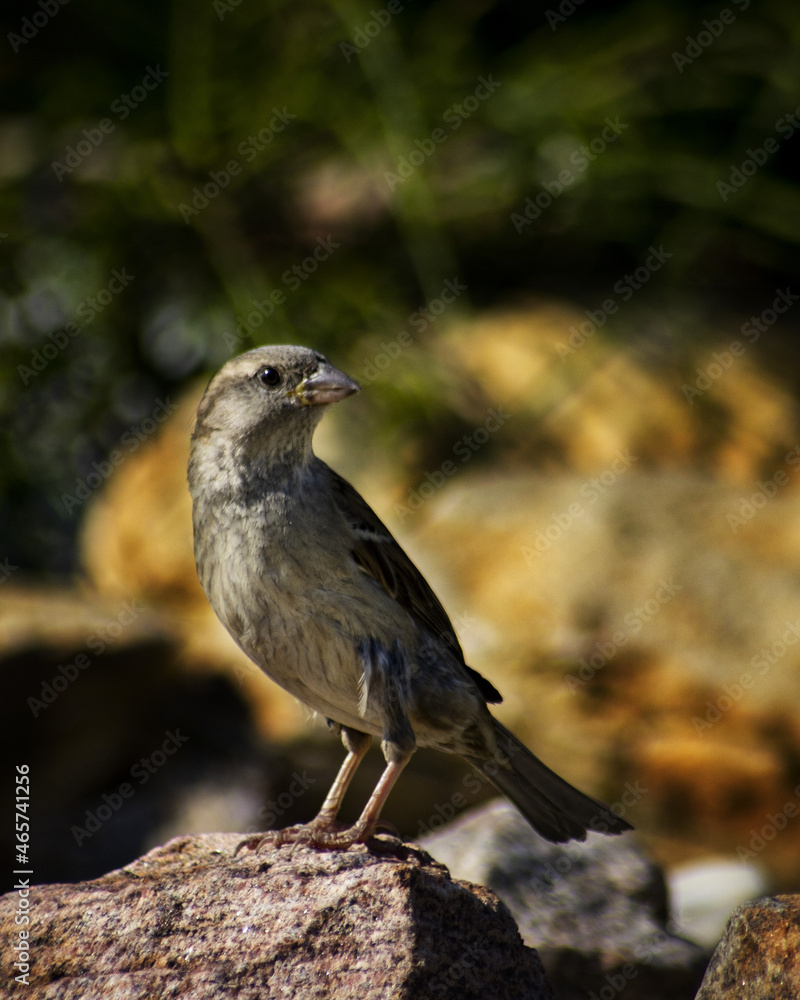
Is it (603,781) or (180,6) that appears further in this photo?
(180,6)

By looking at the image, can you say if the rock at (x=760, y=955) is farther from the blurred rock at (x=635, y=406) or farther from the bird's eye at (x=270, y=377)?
the blurred rock at (x=635, y=406)

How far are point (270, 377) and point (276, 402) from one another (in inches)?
4.5

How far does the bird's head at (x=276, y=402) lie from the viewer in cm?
410

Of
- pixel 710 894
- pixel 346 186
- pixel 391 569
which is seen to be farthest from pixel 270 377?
pixel 346 186

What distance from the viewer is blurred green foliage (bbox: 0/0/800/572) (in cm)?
833

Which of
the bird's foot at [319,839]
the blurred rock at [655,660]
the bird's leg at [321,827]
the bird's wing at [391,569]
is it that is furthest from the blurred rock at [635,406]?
the bird's foot at [319,839]

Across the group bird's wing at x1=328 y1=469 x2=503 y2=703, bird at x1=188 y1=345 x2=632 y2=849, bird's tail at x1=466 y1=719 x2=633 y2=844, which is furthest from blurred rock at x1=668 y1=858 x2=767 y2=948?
bird's wing at x1=328 y1=469 x2=503 y2=703

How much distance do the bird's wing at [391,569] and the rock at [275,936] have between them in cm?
106

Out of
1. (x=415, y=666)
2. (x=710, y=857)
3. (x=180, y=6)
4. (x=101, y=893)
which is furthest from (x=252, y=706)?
(x=180, y=6)

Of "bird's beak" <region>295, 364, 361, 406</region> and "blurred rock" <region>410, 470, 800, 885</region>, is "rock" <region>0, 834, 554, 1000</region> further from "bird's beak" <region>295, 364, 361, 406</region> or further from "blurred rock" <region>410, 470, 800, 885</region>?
"blurred rock" <region>410, 470, 800, 885</region>

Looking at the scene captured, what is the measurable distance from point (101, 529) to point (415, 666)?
5488mm

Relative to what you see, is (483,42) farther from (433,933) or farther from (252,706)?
(433,933)

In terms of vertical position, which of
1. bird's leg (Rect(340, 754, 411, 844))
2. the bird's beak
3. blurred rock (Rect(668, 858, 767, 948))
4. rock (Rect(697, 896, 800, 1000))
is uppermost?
the bird's beak

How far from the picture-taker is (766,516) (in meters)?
7.18
